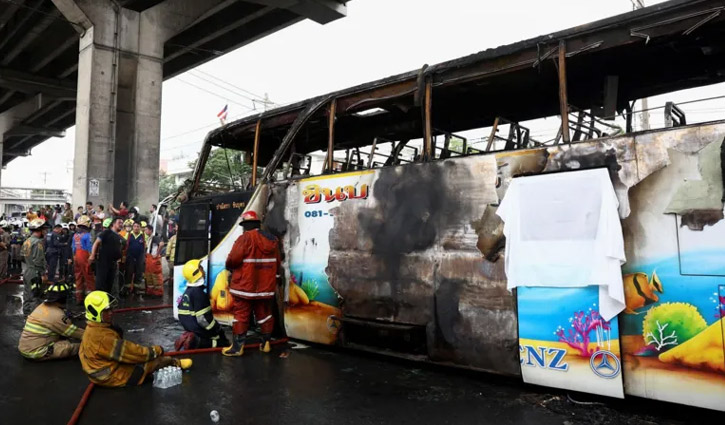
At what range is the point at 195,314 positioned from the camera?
5465 mm

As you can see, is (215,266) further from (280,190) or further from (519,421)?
(519,421)

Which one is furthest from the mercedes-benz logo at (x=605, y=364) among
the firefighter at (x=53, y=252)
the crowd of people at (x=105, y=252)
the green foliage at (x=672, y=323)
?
the firefighter at (x=53, y=252)

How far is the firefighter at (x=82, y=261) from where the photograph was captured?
9.28m

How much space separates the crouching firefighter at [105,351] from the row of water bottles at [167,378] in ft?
0.45

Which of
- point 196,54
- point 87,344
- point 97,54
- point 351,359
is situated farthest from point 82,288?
point 196,54

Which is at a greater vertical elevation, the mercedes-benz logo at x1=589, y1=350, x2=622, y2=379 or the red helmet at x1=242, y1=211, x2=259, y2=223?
the red helmet at x1=242, y1=211, x2=259, y2=223

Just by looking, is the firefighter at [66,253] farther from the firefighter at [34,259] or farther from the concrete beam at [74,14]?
the concrete beam at [74,14]

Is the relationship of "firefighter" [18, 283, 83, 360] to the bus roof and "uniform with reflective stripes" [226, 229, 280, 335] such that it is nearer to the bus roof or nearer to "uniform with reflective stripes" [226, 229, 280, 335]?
"uniform with reflective stripes" [226, 229, 280, 335]

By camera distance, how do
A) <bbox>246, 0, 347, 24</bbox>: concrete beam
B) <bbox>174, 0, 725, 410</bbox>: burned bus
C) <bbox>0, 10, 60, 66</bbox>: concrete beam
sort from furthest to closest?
<bbox>0, 10, 60, 66</bbox>: concrete beam → <bbox>246, 0, 347, 24</bbox>: concrete beam → <bbox>174, 0, 725, 410</bbox>: burned bus

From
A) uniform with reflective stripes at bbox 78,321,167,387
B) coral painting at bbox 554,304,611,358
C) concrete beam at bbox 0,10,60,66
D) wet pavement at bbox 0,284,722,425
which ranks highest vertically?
concrete beam at bbox 0,10,60,66

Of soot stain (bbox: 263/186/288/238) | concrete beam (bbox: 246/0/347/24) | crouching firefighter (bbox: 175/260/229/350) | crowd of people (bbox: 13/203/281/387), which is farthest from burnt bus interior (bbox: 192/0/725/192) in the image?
concrete beam (bbox: 246/0/347/24)

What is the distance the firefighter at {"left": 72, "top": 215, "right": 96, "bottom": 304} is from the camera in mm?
9281

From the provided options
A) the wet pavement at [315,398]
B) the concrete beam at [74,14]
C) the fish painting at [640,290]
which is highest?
the concrete beam at [74,14]

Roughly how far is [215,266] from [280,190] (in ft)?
5.07
